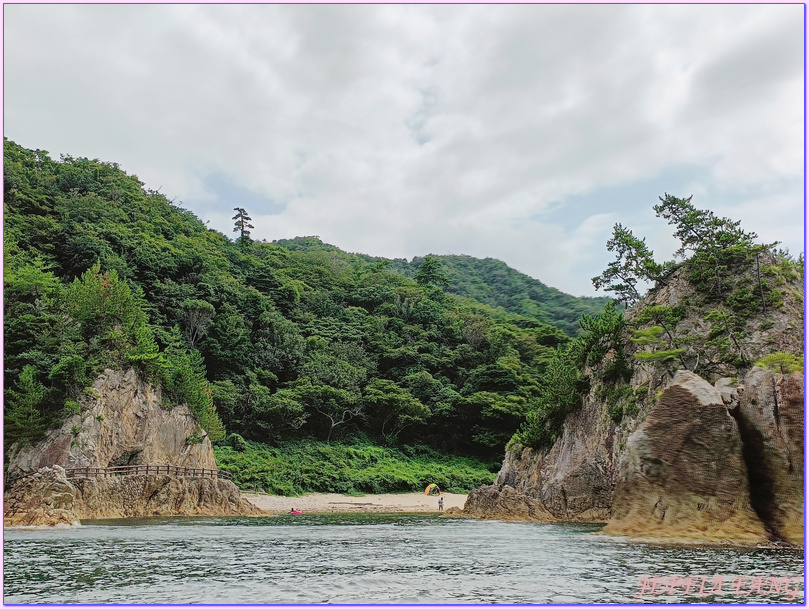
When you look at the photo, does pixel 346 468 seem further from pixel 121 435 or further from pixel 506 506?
pixel 506 506

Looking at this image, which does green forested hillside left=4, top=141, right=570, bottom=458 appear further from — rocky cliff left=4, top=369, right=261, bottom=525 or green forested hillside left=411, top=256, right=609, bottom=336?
green forested hillside left=411, top=256, right=609, bottom=336

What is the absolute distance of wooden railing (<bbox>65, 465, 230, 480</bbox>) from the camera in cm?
3034

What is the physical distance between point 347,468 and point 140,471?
21.0 meters

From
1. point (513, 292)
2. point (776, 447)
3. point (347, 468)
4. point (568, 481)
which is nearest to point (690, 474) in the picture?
point (776, 447)

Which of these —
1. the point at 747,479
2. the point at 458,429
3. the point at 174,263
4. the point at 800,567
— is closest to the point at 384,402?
the point at 458,429

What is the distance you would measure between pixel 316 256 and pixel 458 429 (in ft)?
129

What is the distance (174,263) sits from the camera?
58.0m

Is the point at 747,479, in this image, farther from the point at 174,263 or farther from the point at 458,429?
the point at 174,263

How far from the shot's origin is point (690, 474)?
1683cm

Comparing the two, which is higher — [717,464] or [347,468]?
[717,464]

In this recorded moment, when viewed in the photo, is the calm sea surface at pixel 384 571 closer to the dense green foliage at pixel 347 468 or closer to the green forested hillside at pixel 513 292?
the dense green foliage at pixel 347 468

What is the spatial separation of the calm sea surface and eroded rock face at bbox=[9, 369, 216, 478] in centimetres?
1357

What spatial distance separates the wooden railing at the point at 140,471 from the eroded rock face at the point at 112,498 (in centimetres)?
46

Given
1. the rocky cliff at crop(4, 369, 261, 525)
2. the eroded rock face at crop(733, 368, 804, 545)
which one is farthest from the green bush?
the eroded rock face at crop(733, 368, 804, 545)
